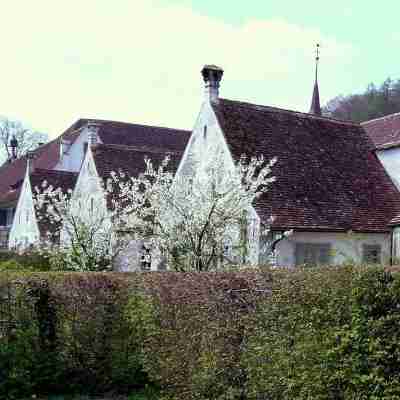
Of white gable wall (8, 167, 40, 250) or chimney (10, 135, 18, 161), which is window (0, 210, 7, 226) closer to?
white gable wall (8, 167, 40, 250)

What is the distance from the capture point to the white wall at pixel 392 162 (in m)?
22.2

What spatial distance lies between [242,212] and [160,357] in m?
6.53

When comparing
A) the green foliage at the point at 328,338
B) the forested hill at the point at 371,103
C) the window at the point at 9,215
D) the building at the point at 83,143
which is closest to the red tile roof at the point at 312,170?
the green foliage at the point at 328,338

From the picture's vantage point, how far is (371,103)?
46.0 m

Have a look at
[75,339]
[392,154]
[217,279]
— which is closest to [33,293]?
[75,339]

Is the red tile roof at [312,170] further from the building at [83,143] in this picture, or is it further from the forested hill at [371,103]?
the forested hill at [371,103]

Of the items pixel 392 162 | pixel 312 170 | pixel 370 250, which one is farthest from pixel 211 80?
pixel 370 250

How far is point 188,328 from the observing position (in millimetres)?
8969

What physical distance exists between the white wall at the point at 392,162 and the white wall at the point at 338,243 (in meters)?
2.99

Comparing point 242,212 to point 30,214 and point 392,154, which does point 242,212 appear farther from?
point 30,214

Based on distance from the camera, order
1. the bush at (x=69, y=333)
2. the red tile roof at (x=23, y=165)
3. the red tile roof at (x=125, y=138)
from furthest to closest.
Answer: the red tile roof at (x=23, y=165) → the red tile roof at (x=125, y=138) → the bush at (x=69, y=333)

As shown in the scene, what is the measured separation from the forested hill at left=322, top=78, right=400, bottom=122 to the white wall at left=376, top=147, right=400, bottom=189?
21.1m

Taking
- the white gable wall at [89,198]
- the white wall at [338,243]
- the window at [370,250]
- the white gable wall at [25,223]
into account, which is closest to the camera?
the white wall at [338,243]

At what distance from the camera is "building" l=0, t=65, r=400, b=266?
18625mm
